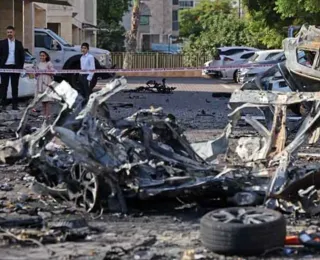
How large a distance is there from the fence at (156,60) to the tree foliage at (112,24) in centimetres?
2306

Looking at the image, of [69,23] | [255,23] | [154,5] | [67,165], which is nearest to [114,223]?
[67,165]

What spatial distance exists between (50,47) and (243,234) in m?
28.1

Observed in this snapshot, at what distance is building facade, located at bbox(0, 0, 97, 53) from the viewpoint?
31.8 m

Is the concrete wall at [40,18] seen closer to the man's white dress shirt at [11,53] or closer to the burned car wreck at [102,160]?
the man's white dress shirt at [11,53]

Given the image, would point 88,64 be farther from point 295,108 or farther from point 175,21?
point 175,21

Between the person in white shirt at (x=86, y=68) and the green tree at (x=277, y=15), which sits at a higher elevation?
the green tree at (x=277, y=15)

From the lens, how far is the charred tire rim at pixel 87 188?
827 cm

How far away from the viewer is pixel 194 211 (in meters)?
8.62

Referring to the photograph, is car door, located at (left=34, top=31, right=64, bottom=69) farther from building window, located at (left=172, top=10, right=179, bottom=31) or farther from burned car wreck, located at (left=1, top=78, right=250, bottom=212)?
building window, located at (left=172, top=10, right=179, bottom=31)

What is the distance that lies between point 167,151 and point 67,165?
1056 mm

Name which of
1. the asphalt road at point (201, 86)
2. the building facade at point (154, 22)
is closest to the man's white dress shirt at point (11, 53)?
the asphalt road at point (201, 86)

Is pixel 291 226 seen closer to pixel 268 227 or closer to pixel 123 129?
pixel 268 227

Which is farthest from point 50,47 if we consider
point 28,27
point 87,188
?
point 87,188

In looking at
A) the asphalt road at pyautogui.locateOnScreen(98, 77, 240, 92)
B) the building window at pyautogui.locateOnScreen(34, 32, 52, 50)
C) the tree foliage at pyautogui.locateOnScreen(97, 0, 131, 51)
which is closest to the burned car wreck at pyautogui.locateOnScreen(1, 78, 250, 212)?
the asphalt road at pyautogui.locateOnScreen(98, 77, 240, 92)
